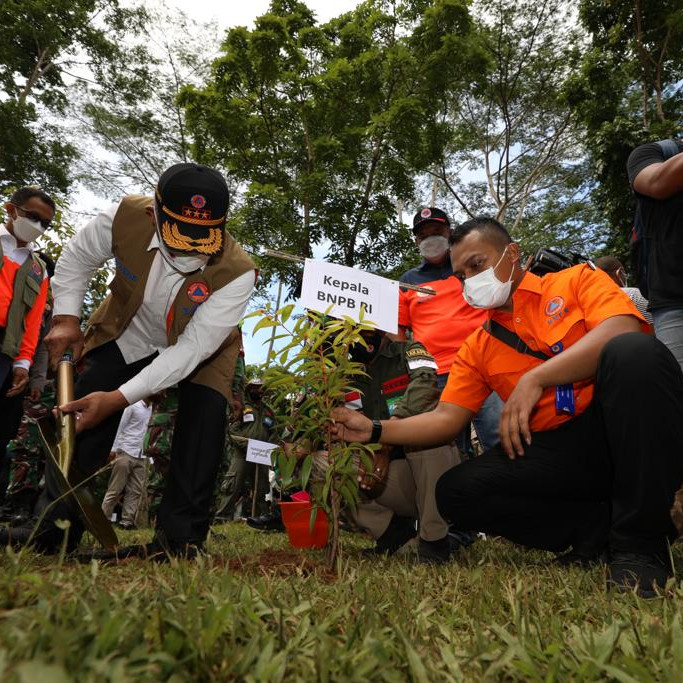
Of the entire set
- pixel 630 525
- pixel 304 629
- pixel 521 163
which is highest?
pixel 521 163

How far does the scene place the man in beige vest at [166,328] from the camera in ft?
8.36

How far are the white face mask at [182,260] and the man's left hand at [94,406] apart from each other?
0.68m

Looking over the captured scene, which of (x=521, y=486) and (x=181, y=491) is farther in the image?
(x=181, y=491)

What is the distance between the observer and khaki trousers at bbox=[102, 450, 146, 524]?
824 cm

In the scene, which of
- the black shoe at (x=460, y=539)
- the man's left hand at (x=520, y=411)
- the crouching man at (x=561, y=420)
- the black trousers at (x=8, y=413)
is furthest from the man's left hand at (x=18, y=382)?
the man's left hand at (x=520, y=411)

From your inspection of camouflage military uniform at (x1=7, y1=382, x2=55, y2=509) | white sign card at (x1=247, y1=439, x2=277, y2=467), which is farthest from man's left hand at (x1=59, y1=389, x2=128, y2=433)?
white sign card at (x1=247, y1=439, x2=277, y2=467)

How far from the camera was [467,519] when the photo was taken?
2.45 meters

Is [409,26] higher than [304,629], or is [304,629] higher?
[409,26]

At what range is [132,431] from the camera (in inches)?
338

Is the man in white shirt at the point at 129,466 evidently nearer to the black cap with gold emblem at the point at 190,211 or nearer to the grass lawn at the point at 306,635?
the black cap with gold emblem at the point at 190,211

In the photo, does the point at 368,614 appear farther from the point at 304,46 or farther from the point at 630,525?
the point at 304,46

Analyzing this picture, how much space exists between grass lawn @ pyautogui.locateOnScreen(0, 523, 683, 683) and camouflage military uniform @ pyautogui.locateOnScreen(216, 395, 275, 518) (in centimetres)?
782

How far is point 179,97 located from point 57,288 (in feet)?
40.0

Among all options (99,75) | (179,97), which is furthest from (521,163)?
(99,75)
